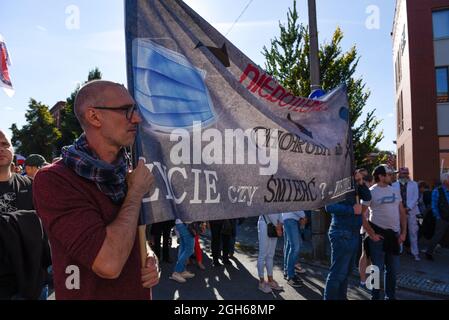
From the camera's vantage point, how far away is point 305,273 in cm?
700

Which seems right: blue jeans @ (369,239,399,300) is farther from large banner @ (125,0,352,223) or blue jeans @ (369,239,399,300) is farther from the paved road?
large banner @ (125,0,352,223)

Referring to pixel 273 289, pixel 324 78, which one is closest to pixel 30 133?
pixel 324 78

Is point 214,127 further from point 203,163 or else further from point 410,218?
point 410,218

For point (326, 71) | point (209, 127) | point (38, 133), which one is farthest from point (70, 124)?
point (209, 127)

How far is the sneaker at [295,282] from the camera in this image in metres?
6.07

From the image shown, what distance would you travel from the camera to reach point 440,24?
15.1 m

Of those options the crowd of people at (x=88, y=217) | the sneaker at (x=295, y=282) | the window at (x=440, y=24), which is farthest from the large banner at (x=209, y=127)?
the window at (x=440, y=24)

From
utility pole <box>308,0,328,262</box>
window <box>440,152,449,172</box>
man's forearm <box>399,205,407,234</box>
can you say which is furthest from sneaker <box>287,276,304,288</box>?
window <box>440,152,449,172</box>

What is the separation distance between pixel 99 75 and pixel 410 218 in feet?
140

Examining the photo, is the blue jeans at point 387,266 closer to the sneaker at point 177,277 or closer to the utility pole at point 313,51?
the sneaker at point 177,277

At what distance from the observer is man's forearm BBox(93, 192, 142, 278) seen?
4.51ft

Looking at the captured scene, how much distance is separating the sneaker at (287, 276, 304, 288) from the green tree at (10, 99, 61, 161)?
153 feet

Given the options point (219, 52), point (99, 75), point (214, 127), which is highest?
point (99, 75)

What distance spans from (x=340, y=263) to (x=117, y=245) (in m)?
3.84
